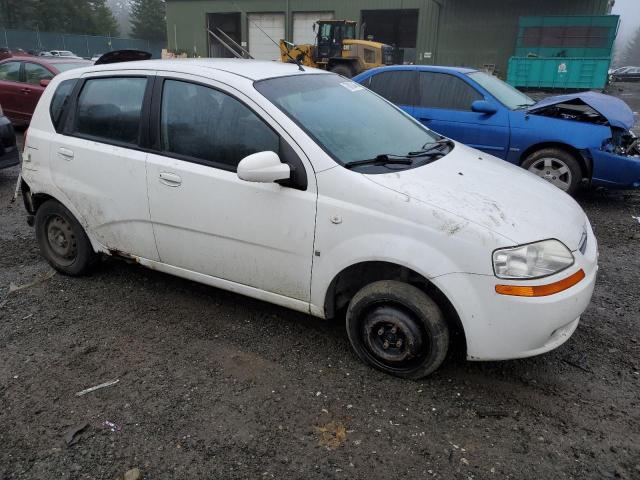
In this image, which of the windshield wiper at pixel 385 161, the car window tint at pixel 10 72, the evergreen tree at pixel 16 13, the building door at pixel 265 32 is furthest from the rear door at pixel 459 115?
the evergreen tree at pixel 16 13

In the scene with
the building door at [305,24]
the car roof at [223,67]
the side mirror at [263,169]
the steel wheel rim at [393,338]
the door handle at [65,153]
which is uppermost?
the building door at [305,24]

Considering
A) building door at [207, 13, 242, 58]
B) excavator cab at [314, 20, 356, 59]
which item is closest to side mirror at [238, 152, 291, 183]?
excavator cab at [314, 20, 356, 59]

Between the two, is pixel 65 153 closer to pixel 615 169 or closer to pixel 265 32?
pixel 615 169

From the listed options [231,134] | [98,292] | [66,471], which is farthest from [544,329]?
[98,292]

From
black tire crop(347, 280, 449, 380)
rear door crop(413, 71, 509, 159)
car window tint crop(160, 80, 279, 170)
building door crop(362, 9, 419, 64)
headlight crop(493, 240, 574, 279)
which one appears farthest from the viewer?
building door crop(362, 9, 419, 64)

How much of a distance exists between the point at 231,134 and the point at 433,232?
1385 mm

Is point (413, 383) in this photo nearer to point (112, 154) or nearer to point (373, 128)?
point (373, 128)

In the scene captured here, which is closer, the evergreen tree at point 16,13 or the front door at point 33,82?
the front door at point 33,82

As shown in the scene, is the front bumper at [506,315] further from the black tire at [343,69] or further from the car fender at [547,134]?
the black tire at [343,69]

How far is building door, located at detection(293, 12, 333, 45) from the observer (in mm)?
33691

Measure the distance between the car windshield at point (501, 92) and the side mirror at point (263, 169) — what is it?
Result: 4528 mm

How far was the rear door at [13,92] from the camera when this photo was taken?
9492mm

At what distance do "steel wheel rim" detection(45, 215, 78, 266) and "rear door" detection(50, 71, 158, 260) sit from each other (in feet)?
1.03

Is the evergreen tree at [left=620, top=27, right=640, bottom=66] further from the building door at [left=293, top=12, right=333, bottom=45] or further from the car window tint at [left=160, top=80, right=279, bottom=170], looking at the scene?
the car window tint at [left=160, top=80, right=279, bottom=170]
